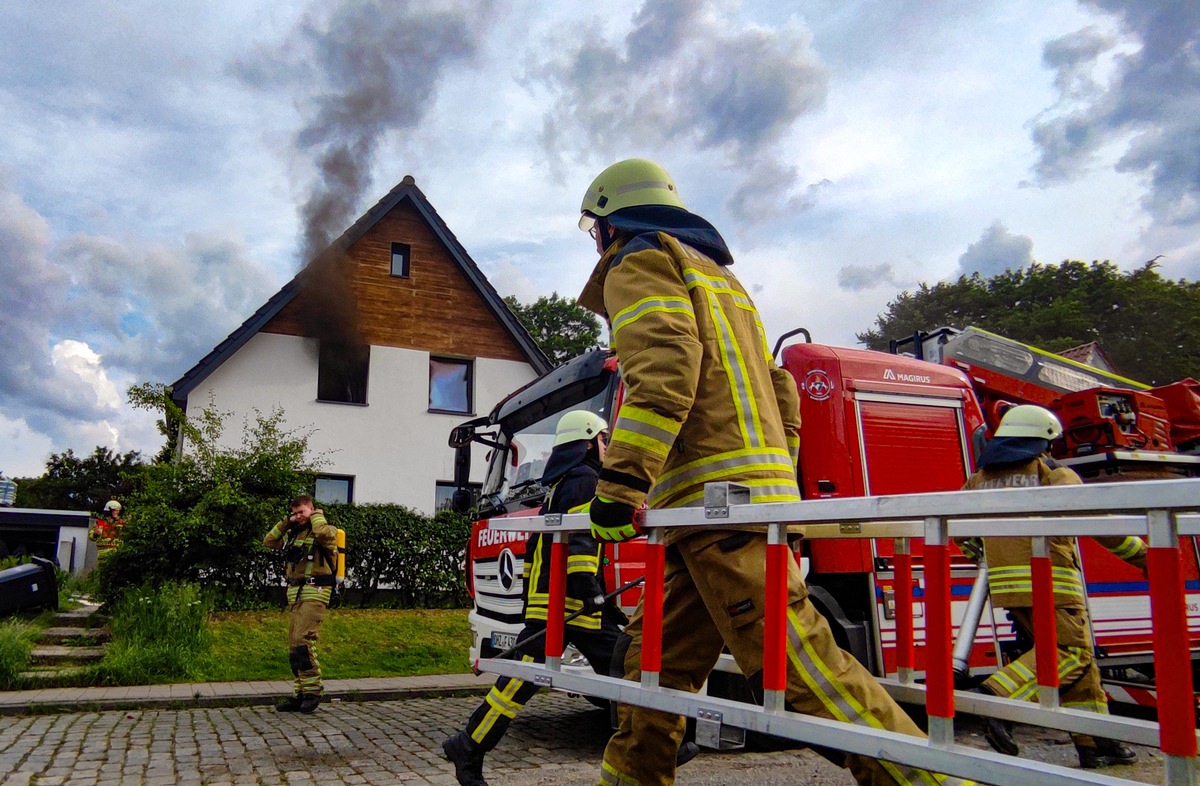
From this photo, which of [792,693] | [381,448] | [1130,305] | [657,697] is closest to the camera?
[792,693]

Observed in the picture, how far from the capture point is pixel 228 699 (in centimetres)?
784

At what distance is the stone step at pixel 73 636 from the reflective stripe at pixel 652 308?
33.2 ft

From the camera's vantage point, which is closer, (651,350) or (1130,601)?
(651,350)

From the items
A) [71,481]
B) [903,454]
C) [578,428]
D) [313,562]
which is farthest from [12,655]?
[71,481]

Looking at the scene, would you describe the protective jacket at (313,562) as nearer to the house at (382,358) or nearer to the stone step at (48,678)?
the stone step at (48,678)

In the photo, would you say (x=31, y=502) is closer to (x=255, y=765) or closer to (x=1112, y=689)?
(x=255, y=765)

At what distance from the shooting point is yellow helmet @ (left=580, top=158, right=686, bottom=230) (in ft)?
9.99

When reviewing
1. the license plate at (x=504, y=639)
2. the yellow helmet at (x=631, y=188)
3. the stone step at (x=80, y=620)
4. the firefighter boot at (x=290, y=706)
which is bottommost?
the firefighter boot at (x=290, y=706)

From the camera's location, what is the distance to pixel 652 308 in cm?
260

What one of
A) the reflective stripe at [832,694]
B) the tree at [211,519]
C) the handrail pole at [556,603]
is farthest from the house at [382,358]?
the reflective stripe at [832,694]

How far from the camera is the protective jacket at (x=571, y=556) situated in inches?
171

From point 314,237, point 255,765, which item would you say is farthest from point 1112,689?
point 314,237

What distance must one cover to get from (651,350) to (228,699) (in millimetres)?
6944

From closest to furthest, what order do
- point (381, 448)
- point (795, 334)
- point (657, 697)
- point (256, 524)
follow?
point (657, 697), point (795, 334), point (256, 524), point (381, 448)
